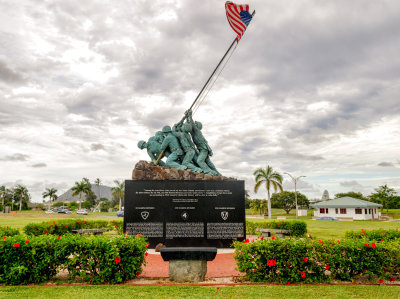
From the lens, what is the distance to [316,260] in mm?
6180

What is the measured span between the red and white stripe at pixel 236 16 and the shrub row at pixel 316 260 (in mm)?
7649

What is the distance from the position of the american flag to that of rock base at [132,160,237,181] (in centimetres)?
536

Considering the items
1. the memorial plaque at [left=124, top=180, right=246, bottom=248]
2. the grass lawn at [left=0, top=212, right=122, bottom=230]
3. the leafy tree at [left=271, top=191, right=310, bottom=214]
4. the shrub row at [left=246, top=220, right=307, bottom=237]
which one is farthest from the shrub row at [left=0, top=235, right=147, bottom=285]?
the leafy tree at [left=271, top=191, right=310, bottom=214]

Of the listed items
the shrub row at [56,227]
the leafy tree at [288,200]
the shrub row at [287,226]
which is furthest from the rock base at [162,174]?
the leafy tree at [288,200]

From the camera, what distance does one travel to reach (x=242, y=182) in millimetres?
Result: 10961

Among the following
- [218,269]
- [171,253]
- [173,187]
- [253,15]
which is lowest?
[218,269]

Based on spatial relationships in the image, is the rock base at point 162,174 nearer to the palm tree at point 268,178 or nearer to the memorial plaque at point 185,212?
the memorial plaque at point 185,212

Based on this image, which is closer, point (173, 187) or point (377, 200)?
point (173, 187)

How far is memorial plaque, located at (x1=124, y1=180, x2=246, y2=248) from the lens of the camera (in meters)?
10.4

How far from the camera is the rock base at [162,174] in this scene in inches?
468

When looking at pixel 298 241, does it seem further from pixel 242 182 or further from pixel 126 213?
pixel 126 213

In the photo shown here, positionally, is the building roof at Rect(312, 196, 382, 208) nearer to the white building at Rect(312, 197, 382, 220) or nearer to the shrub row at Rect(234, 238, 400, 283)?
the white building at Rect(312, 197, 382, 220)

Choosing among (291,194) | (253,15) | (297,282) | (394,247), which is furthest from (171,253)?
(291,194)

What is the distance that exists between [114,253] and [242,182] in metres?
5.97
